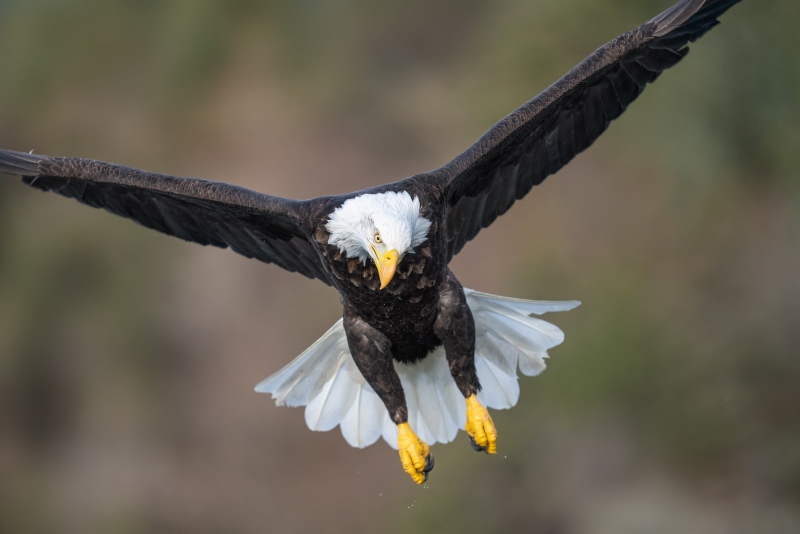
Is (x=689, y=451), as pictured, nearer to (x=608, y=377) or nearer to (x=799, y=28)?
(x=608, y=377)

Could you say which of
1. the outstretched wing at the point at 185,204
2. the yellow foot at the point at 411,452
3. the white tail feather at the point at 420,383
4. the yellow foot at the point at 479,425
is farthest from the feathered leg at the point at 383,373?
the white tail feather at the point at 420,383

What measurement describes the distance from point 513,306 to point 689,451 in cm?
476

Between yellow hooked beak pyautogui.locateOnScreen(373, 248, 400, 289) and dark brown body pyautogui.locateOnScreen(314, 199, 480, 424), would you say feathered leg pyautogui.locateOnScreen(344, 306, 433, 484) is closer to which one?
dark brown body pyautogui.locateOnScreen(314, 199, 480, 424)

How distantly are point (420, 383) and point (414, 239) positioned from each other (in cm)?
140

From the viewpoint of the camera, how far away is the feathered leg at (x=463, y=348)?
425 centimetres

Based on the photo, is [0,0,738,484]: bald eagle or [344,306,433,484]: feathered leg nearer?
[0,0,738,484]: bald eagle

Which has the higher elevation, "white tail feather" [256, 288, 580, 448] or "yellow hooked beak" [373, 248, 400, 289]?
"white tail feather" [256, 288, 580, 448]

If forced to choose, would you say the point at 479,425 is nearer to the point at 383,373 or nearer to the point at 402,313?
the point at 383,373

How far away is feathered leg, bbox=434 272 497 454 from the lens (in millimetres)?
4250

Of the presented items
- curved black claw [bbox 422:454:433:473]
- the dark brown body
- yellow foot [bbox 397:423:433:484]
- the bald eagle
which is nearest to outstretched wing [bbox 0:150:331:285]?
the bald eagle

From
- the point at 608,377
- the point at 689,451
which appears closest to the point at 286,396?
the point at 608,377

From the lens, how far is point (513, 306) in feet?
16.0

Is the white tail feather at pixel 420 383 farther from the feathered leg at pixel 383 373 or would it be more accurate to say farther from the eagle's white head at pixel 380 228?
the eagle's white head at pixel 380 228

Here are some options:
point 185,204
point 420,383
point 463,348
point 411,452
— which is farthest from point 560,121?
point 185,204
